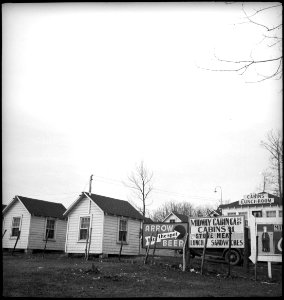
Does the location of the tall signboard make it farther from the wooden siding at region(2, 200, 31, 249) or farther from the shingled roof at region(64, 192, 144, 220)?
the wooden siding at region(2, 200, 31, 249)

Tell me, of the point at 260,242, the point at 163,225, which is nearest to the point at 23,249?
the point at 163,225

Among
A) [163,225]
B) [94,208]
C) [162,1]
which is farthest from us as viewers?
[94,208]

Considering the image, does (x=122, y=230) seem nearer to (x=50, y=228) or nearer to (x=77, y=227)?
(x=77, y=227)

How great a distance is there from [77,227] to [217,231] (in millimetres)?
12688

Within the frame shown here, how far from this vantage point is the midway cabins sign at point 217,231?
17.2 metres

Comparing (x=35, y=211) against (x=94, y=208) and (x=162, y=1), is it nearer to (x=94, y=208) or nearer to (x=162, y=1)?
(x=94, y=208)

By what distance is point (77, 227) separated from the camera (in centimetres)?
2675

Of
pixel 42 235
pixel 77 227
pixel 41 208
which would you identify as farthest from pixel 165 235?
pixel 41 208

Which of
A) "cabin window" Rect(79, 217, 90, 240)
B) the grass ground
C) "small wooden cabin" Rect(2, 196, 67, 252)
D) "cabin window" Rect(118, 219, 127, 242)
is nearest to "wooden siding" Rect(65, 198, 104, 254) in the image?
"cabin window" Rect(79, 217, 90, 240)

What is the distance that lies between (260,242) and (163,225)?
5.38 meters

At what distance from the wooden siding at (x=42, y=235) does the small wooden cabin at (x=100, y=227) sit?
425 cm

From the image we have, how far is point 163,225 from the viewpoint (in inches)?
741

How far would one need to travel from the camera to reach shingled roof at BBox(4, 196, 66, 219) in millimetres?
30328

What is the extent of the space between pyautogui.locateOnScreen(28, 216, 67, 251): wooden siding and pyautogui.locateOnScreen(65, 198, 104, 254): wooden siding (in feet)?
14.1
